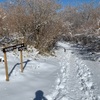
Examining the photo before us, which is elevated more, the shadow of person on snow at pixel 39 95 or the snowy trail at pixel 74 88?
the shadow of person on snow at pixel 39 95

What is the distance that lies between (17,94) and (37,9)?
41.6 feet

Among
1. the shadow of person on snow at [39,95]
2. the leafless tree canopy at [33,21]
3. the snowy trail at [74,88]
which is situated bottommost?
the snowy trail at [74,88]

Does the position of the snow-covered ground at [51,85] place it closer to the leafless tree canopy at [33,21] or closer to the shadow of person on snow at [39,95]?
the shadow of person on snow at [39,95]

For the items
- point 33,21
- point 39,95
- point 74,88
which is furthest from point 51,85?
point 33,21

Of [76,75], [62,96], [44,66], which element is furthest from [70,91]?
[44,66]

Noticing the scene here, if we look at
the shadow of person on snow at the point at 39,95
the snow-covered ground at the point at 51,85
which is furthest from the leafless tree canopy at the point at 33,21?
the shadow of person on snow at the point at 39,95

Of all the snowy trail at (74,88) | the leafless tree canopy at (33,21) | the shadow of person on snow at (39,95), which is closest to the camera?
the shadow of person on snow at (39,95)

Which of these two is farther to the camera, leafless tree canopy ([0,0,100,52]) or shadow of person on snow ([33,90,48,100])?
leafless tree canopy ([0,0,100,52])

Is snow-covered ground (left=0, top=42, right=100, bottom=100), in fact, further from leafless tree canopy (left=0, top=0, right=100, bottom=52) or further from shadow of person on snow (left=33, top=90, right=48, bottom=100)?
leafless tree canopy (left=0, top=0, right=100, bottom=52)

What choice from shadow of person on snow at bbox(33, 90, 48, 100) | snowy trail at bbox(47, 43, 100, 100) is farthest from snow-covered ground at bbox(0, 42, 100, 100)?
shadow of person on snow at bbox(33, 90, 48, 100)

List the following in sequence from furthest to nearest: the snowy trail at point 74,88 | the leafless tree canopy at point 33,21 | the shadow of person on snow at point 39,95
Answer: the leafless tree canopy at point 33,21, the snowy trail at point 74,88, the shadow of person on snow at point 39,95

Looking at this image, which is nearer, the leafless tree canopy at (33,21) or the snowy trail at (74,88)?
the snowy trail at (74,88)

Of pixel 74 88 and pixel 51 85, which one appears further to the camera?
pixel 51 85

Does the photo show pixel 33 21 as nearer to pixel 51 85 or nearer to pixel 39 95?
pixel 51 85
